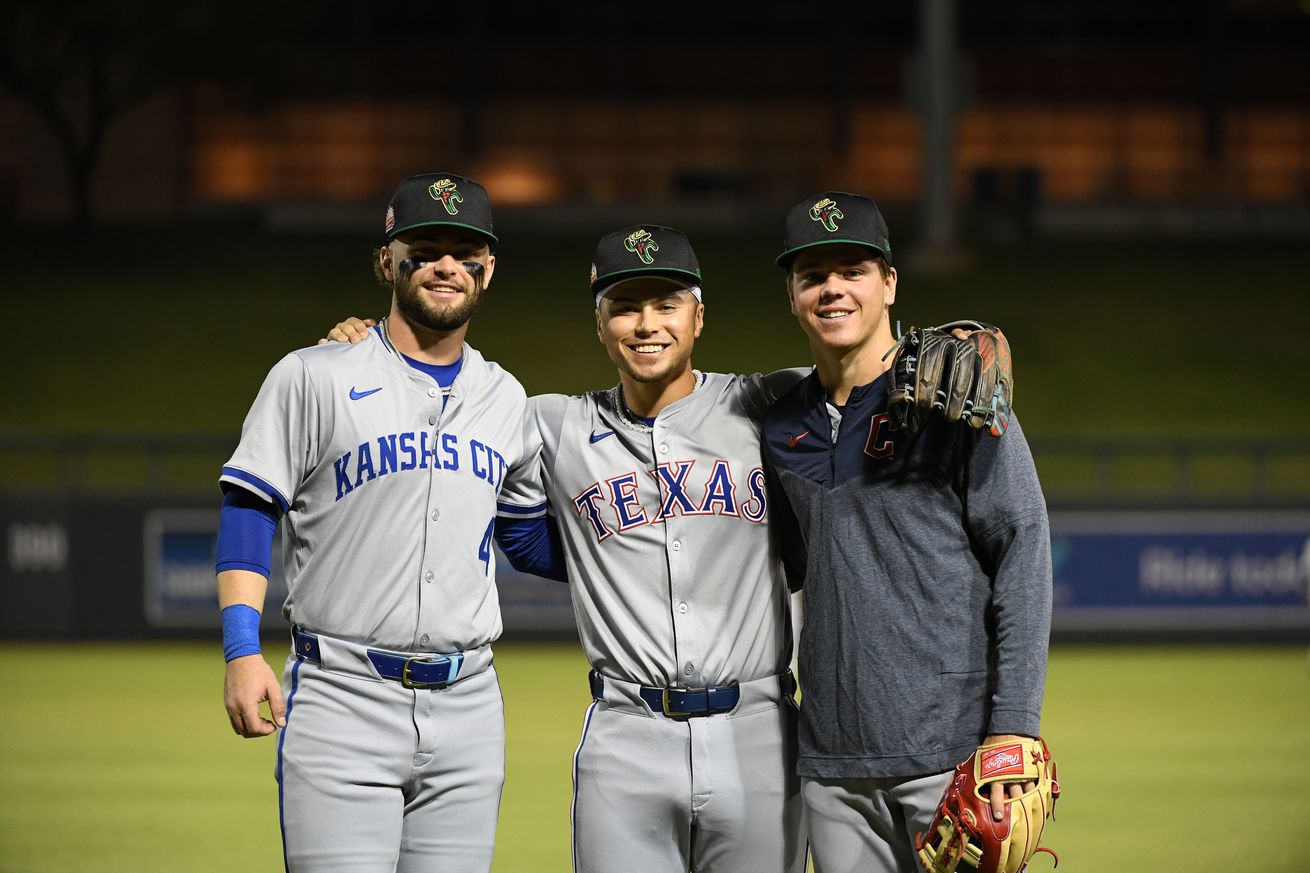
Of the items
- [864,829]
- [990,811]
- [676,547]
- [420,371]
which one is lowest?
[864,829]

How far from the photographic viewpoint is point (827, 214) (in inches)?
174

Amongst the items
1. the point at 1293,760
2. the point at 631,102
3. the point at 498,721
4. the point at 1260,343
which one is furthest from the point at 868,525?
the point at 631,102

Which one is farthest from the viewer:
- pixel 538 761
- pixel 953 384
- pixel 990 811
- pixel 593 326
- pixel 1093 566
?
pixel 593 326

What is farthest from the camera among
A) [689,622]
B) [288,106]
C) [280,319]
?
[288,106]

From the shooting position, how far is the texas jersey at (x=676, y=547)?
4.66 metres

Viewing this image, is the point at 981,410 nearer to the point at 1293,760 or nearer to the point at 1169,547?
the point at 1293,760

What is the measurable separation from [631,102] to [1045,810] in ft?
138

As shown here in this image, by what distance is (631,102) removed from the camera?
44750 mm

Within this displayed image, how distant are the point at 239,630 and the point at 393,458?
2.08 feet

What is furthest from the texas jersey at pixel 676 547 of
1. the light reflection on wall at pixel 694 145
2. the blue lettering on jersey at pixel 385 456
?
the light reflection on wall at pixel 694 145

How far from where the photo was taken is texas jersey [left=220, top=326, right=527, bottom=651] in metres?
4.55

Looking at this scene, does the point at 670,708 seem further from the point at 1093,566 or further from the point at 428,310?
the point at 1093,566

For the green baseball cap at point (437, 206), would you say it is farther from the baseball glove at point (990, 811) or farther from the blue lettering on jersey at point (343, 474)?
the baseball glove at point (990, 811)

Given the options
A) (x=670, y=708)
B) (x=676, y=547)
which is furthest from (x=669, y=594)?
(x=670, y=708)
